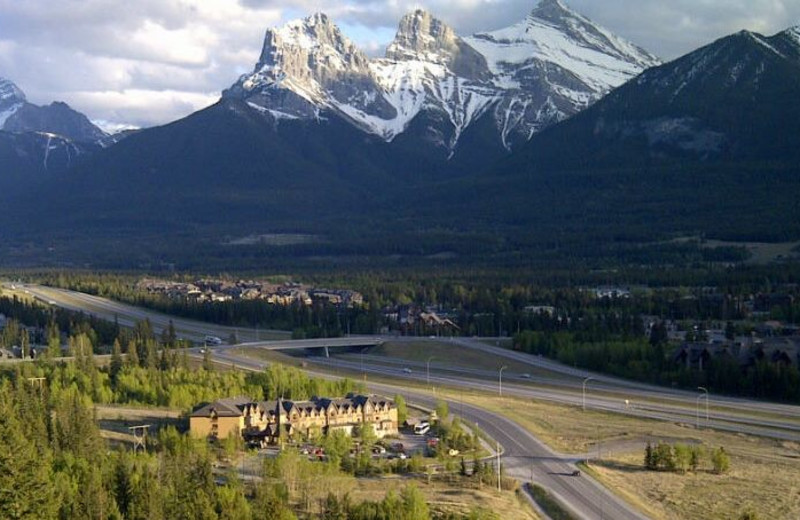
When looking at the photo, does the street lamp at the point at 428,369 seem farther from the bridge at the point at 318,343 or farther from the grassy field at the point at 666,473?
the grassy field at the point at 666,473

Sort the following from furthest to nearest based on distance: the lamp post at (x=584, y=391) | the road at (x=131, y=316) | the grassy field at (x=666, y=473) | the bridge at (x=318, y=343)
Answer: the road at (x=131, y=316), the bridge at (x=318, y=343), the lamp post at (x=584, y=391), the grassy field at (x=666, y=473)

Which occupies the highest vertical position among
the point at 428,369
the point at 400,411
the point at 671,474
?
the point at 428,369

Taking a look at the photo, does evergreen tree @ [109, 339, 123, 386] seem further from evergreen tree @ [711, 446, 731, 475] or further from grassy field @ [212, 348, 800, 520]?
evergreen tree @ [711, 446, 731, 475]

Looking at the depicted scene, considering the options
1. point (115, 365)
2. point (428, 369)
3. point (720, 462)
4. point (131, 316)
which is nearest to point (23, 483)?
point (720, 462)

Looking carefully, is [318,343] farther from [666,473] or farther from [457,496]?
[457,496]

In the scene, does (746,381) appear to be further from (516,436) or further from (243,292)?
(243,292)

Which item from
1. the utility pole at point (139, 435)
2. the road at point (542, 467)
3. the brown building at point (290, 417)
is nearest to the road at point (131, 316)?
the road at point (542, 467)

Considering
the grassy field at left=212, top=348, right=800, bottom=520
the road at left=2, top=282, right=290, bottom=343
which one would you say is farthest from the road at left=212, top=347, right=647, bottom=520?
the road at left=2, top=282, right=290, bottom=343
